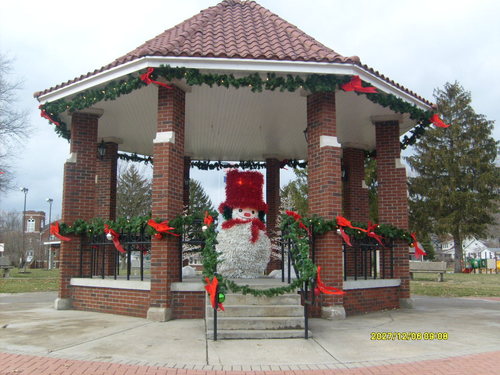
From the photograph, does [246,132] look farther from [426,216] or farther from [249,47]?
[426,216]

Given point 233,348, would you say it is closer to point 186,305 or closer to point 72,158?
point 186,305

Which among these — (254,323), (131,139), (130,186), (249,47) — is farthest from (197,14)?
(130,186)

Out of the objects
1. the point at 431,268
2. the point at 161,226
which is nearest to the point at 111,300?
the point at 161,226

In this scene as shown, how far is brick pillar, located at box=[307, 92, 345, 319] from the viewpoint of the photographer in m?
8.09

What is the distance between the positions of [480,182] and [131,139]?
2791cm

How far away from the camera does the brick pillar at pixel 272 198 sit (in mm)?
13570

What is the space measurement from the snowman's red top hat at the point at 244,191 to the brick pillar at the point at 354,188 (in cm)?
425

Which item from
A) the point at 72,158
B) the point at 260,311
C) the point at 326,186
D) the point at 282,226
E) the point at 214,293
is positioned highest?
the point at 72,158

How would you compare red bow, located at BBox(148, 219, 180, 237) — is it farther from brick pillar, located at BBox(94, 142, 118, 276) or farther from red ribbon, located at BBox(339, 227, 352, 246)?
brick pillar, located at BBox(94, 142, 118, 276)

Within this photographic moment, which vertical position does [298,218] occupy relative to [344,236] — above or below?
above

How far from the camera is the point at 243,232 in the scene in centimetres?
901

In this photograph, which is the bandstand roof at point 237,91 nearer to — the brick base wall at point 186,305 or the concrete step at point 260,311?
the brick base wall at point 186,305

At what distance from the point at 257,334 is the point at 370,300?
11.5 feet

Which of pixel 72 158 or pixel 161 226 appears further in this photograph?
pixel 72 158
